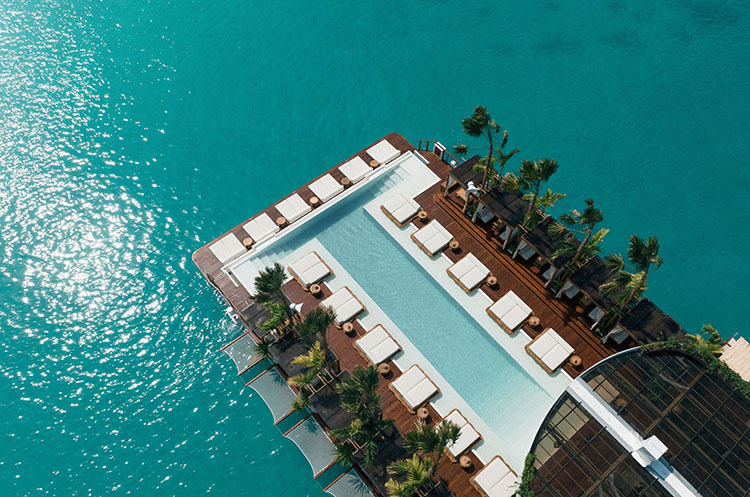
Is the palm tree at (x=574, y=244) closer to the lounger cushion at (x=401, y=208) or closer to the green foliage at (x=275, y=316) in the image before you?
the lounger cushion at (x=401, y=208)

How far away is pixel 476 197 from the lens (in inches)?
1427

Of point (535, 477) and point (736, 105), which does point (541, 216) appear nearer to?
point (535, 477)

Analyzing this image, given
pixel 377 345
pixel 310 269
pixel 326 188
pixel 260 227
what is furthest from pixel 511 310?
pixel 260 227

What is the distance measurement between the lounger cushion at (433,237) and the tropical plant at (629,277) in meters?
11.1

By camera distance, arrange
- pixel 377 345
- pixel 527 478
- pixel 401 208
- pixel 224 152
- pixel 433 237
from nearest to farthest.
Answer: pixel 527 478 < pixel 377 345 < pixel 433 237 < pixel 401 208 < pixel 224 152

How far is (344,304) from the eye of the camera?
33.8 meters

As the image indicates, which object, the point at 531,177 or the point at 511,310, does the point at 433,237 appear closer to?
the point at 511,310

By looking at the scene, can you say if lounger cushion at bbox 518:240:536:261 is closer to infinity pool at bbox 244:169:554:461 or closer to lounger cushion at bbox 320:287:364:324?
infinity pool at bbox 244:169:554:461

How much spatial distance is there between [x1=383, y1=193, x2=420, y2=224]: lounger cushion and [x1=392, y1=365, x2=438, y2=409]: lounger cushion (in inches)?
458

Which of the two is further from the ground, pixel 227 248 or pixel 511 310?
pixel 227 248

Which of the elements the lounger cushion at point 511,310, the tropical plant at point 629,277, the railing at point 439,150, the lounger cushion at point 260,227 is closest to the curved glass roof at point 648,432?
the tropical plant at point 629,277

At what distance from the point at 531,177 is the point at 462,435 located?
56.3 feet

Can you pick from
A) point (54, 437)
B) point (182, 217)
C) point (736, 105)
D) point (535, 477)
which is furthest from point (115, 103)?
point (736, 105)

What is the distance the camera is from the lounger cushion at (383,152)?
39906 mm
